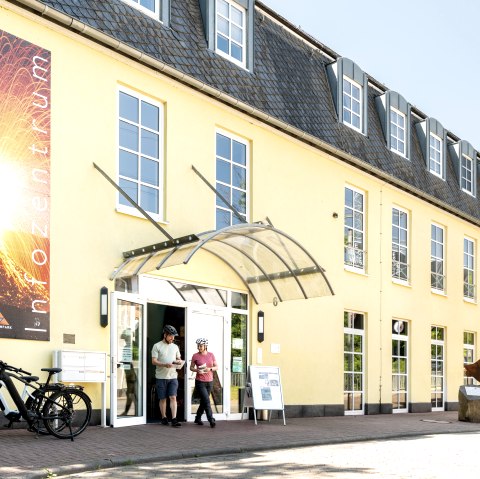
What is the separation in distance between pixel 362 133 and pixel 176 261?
971cm

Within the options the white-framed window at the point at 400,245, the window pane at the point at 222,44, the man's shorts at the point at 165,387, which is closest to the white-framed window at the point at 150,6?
the window pane at the point at 222,44

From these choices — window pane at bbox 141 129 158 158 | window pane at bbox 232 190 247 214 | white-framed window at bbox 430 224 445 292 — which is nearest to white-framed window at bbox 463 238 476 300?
white-framed window at bbox 430 224 445 292

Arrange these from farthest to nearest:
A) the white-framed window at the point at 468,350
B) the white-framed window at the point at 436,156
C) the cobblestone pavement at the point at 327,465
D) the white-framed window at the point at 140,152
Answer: the white-framed window at the point at 468,350 < the white-framed window at the point at 436,156 < the white-framed window at the point at 140,152 < the cobblestone pavement at the point at 327,465

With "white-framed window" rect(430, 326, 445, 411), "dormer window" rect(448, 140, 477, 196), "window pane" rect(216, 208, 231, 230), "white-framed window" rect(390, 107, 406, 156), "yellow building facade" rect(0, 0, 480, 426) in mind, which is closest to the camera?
"yellow building facade" rect(0, 0, 480, 426)

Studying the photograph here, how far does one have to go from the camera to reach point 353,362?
66.3ft

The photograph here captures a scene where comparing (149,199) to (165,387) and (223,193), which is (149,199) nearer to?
(223,193)

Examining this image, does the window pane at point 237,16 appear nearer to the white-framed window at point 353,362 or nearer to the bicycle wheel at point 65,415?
the white-framed window at point 353,362

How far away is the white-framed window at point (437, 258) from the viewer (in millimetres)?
24609

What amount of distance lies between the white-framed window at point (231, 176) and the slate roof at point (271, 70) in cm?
87

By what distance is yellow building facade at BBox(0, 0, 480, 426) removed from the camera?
42.0 feet

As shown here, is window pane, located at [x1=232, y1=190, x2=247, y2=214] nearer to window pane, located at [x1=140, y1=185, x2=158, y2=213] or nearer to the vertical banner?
window pane, located at [x1=140, y1=185, x2=158, y2=213]

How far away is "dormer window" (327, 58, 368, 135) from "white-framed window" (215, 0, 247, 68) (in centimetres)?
397

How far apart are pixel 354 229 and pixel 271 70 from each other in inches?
182

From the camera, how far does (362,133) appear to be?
21625 millimetres
